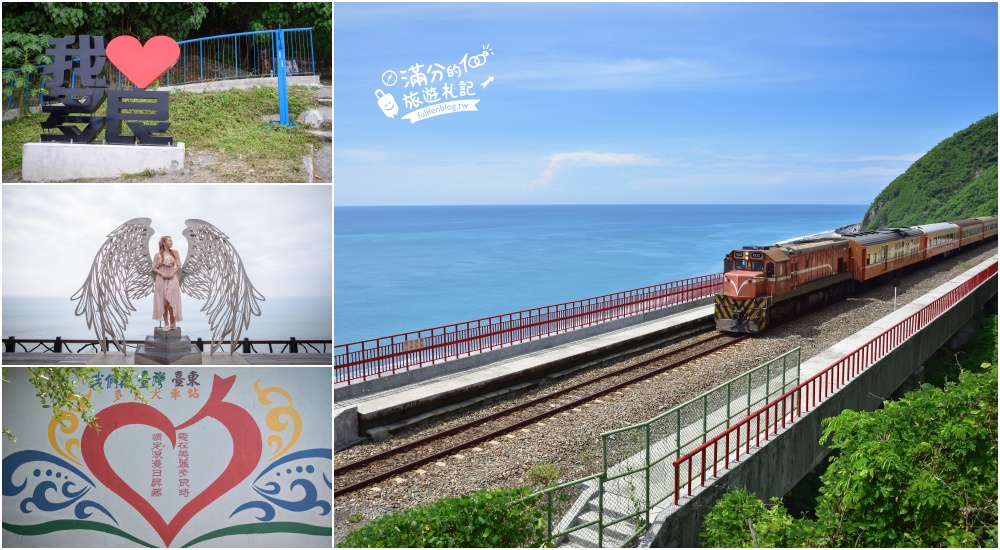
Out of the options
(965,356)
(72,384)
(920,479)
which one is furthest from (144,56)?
(965,356)

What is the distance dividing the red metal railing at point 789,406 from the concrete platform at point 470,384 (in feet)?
11.5

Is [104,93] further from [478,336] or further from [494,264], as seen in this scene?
[494,264]

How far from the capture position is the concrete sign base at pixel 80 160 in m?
5.79

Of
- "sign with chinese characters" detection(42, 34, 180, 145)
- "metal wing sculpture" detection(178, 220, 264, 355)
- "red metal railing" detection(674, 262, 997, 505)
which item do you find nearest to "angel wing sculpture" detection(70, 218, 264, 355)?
"metal wing sculpture" detection(178, 220, 264, 355)

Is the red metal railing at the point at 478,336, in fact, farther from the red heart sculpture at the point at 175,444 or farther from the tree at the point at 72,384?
the tree at the point at 72,384

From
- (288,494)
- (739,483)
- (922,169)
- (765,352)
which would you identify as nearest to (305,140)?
(288,494)

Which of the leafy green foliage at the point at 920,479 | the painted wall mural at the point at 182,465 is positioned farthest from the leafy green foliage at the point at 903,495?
the painted wall mural at the point at 182,465

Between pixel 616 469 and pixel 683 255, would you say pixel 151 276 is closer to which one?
pixel 616 469

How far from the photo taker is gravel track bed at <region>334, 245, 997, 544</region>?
25.4ft

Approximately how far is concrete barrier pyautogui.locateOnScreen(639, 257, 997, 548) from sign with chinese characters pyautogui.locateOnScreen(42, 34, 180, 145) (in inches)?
204

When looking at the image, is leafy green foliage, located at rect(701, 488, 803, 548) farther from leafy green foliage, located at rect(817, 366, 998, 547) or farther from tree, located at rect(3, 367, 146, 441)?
tree, located at rect(3, 367, 146, 441)

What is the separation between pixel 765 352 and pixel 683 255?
146ft

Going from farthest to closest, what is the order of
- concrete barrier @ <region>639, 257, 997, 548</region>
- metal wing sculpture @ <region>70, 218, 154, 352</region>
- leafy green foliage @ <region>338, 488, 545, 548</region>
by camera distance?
1. concrete barrier @ <region>639, 257, 997, 548</region>
2. metal wing sculpture @ <region>70, 218, 154, 352</region>
3. leafy green foliage @ <region>338, 488, 545, 548</region>

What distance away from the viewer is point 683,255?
57875 mm
